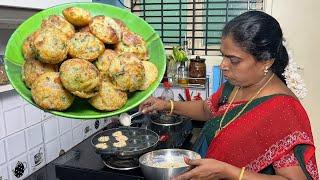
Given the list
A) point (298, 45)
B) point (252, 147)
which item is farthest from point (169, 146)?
point (298, 45)

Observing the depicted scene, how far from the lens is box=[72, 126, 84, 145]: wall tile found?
162 cm

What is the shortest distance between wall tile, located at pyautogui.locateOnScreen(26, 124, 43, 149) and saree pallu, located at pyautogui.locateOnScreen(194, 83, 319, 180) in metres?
0.77

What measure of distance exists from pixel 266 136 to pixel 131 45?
0.66 metres

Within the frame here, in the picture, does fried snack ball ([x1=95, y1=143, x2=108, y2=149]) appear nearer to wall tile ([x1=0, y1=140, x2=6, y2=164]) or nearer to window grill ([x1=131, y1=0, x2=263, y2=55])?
wall tile ([x1=0, y1=140, x2=6, y2=164])

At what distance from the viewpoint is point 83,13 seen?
679 mm

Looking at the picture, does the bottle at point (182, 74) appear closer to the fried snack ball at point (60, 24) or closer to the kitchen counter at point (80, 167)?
the kitchen counter at point (80, 167)

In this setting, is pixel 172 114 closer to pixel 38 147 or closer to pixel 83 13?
pixel 38 147

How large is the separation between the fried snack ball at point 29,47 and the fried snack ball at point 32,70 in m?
0.01

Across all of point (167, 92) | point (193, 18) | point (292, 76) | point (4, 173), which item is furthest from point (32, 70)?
point (193, 18)

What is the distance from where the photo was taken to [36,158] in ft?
4.46

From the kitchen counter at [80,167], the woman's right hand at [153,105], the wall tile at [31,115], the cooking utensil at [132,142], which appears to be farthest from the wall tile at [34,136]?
the woman's right hand at [153,105]

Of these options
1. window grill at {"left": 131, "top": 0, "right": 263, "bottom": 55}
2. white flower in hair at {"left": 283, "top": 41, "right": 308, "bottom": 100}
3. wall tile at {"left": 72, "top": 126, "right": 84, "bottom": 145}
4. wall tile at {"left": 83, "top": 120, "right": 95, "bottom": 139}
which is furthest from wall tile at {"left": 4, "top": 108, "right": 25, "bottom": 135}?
window grill at {"left": 131, "top": 0, "right": 263, "bottom": 55}

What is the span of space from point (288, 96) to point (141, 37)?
0.63 m

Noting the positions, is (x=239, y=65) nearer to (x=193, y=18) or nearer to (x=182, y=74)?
(x=182, y=74)
